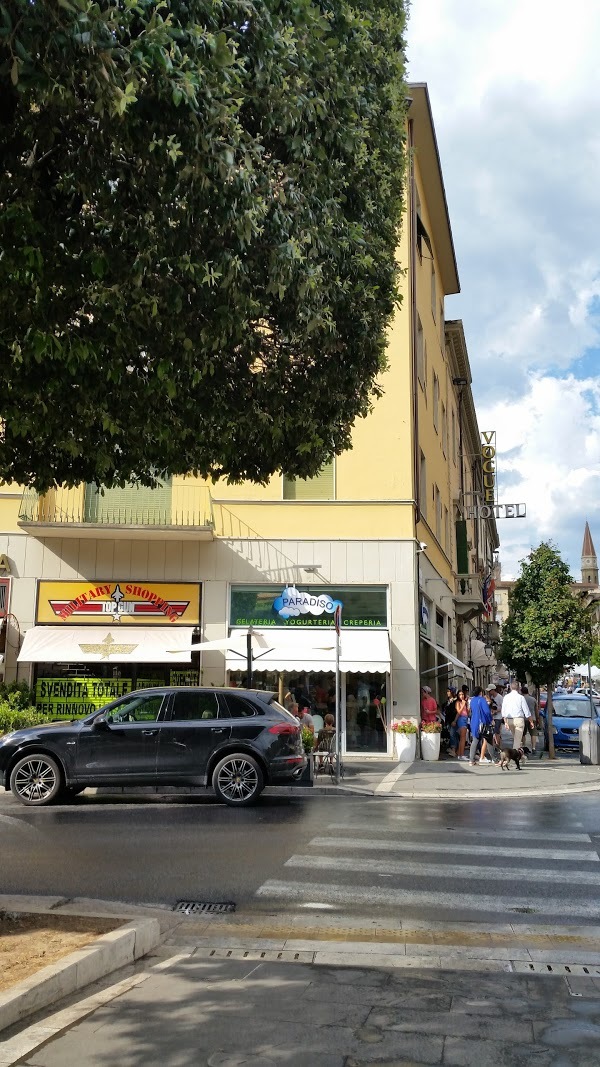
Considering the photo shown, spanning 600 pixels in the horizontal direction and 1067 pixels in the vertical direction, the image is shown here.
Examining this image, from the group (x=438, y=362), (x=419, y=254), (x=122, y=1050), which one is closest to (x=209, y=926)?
(x=122, y=1050)

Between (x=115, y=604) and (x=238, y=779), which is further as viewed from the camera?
(x=115, y=604)

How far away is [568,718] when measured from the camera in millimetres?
28281

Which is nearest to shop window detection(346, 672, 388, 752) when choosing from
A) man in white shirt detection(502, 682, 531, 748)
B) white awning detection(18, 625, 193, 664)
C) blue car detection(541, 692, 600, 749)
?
man in white shirt detection(502, 682, 531, 748)

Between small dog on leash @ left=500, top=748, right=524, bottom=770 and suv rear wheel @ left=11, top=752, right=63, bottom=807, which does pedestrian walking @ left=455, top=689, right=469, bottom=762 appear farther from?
suv rear wheel @ left=11, top=752, right=63, bottom=807

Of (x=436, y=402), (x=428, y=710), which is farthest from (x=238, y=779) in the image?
(x=436, y=402)

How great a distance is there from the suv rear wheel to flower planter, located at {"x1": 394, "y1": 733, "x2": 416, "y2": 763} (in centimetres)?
945

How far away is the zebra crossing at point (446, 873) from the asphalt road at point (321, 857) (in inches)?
0.6

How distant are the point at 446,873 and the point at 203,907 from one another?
248 cm

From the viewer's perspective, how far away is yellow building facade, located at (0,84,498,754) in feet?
69.5

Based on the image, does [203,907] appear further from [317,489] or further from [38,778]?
[317,489]

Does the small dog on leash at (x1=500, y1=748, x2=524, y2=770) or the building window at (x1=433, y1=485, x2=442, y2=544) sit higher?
the building window at (x1=433, y1=485, x2=442, y2=544)

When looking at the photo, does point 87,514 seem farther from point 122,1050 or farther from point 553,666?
point 122,1050

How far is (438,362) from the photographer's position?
3275cm

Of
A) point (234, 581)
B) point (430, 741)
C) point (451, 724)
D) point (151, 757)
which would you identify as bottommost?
point (430, 741)
